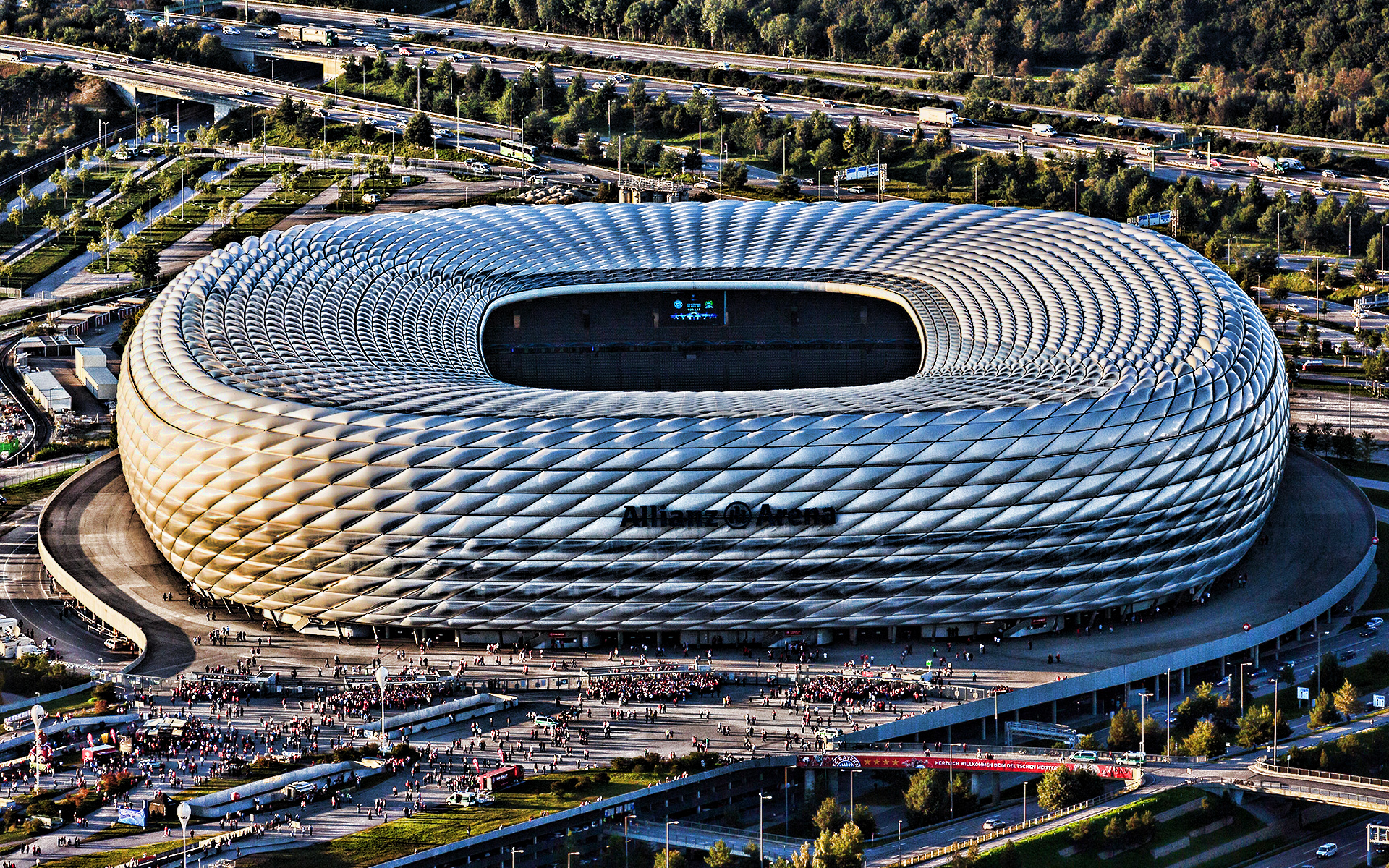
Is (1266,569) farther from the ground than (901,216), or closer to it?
closer to it

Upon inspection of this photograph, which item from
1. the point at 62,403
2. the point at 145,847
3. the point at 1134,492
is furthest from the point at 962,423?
the point at 62,403

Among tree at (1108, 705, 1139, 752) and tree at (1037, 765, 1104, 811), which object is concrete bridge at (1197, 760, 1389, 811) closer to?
tree at (1037, 765, 1104, 811)

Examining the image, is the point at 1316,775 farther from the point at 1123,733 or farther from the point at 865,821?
the point at 865,821

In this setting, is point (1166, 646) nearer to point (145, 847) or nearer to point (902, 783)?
point (902, 783)

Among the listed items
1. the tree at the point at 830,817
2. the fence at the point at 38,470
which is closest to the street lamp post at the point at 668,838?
the tree at the point at 830,817

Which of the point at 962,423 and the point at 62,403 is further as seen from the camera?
the point at 62,403

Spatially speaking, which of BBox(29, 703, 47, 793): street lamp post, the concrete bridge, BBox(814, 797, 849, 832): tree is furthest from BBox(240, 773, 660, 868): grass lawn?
the concrete bridge

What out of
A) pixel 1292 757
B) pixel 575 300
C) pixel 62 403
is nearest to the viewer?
pixel 1292 757
